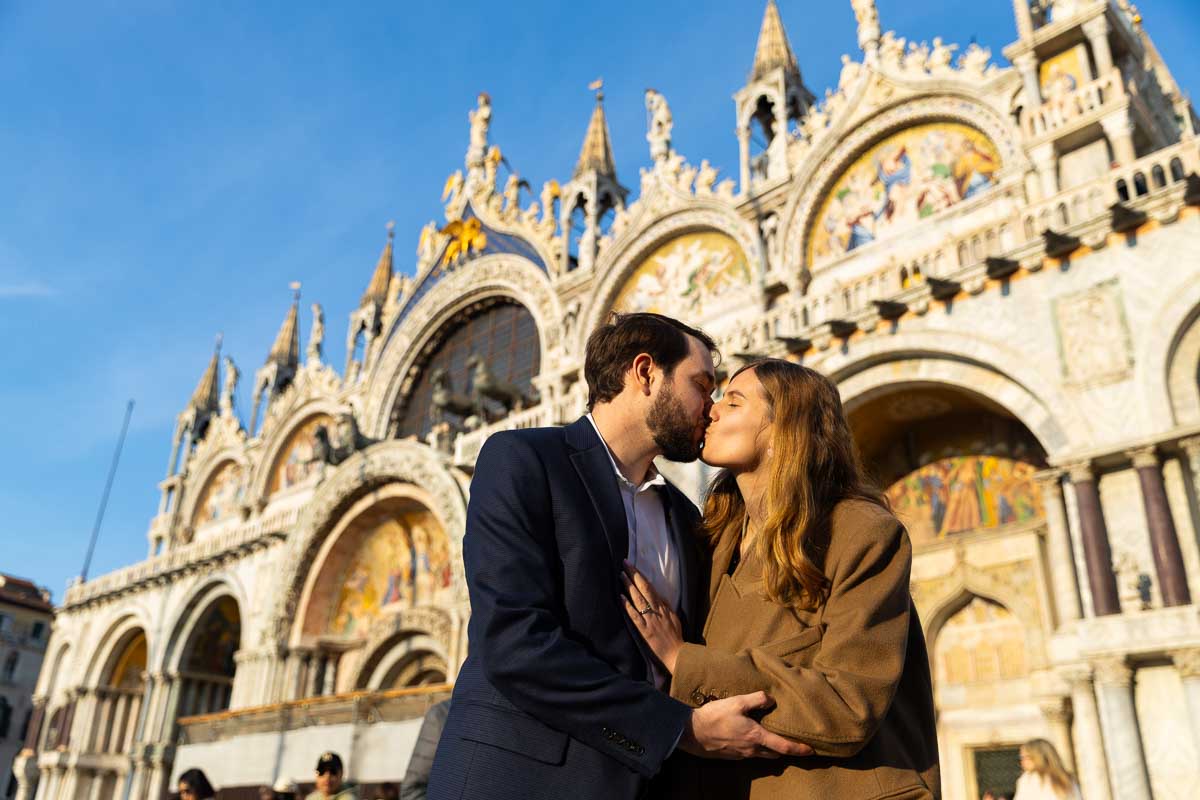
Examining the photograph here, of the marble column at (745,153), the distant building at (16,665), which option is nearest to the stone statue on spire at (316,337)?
the marble column at (745,153)

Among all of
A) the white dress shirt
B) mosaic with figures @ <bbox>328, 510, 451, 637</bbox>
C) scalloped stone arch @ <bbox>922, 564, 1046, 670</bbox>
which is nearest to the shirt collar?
the white dress shirt

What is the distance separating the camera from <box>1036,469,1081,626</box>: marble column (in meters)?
10.4

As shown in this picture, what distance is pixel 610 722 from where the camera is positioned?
215 cm

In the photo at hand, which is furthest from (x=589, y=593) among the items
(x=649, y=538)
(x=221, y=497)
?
(x=221, y=497)

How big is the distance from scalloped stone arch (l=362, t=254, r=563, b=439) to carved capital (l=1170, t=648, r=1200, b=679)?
13.0 metres

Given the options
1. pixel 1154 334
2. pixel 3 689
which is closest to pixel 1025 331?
pixel 1154 334

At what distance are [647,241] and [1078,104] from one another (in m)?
7.76

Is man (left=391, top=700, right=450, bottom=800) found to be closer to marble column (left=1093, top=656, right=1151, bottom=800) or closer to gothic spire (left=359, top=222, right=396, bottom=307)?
marble column (left=1093, top=656, right=1151, bottom=800)

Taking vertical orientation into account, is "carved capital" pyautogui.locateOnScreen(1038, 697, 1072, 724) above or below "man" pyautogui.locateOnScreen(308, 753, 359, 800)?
above

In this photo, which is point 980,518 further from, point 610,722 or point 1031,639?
point 610,722

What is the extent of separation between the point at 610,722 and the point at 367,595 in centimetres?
1883

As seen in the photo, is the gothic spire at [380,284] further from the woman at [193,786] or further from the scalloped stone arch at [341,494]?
the woman at [193,786]

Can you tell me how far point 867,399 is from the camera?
11859mm

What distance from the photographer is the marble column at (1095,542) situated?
905 centimetres
